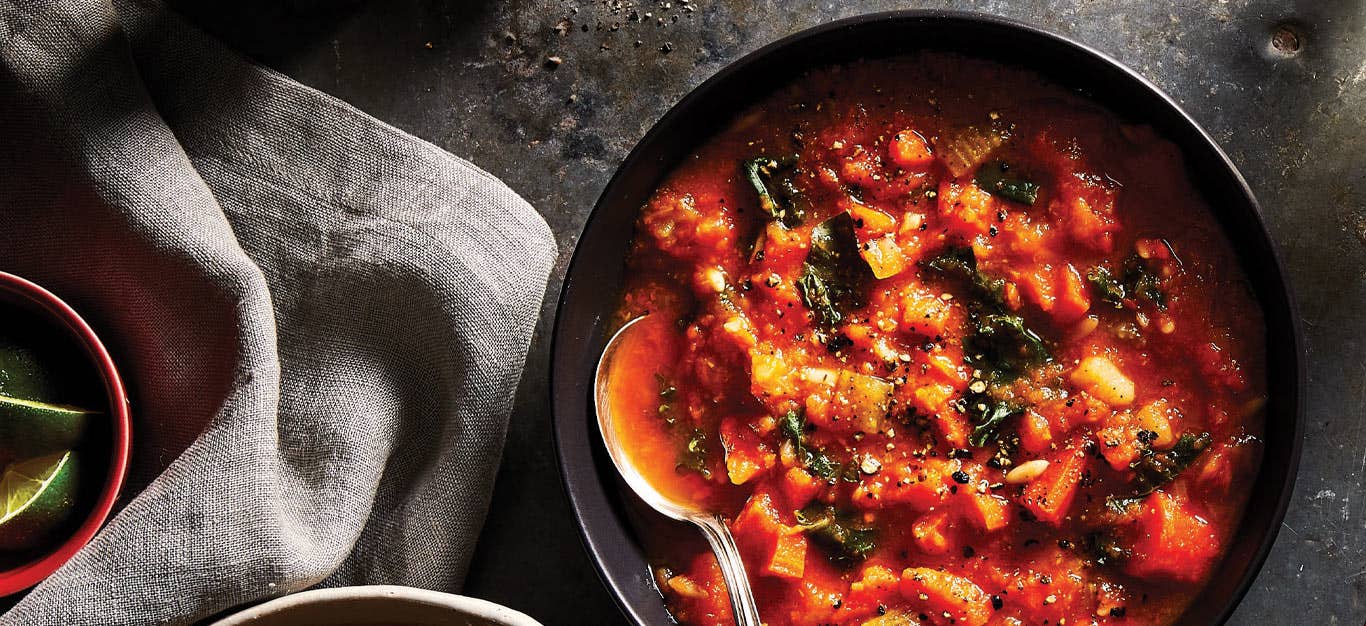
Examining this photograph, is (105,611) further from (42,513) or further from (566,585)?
(566,585)

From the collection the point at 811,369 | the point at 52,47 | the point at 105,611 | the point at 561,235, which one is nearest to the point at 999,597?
the point at 811,369

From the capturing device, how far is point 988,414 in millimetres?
2844

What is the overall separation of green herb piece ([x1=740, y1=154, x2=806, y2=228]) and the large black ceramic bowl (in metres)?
0.19

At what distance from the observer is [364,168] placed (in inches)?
124

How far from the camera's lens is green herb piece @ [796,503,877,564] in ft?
9.39

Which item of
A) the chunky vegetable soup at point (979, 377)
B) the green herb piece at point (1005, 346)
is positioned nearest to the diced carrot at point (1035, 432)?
the chunky vegetable soup at point (979, 377)

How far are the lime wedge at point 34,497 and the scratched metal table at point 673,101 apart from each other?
1148 mm

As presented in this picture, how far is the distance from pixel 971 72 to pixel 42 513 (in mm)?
2798

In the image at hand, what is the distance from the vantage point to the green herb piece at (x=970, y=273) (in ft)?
9.29

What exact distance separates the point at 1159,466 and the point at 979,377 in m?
0.52

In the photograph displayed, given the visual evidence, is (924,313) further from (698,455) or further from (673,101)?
(673,101)

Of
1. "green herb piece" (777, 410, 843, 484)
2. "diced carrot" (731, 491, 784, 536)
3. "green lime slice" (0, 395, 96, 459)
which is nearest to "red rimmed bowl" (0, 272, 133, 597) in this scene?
"green lime slice" (0, 395, 96, 459)

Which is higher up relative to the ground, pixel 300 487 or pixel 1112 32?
pixel 1112 32

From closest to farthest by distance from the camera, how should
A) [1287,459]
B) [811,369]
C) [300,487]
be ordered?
[1287,459] < [811,369] < [300,487]
